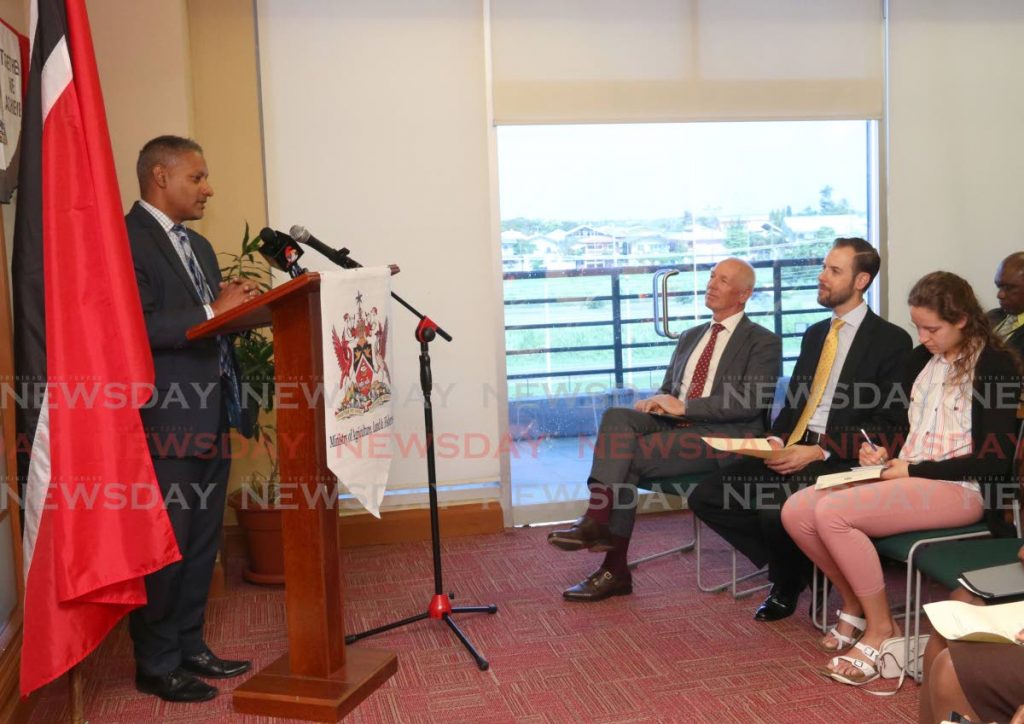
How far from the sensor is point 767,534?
3.71m

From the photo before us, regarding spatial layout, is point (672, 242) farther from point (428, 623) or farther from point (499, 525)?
point (428, 623)

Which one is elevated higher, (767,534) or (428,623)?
(767,534)

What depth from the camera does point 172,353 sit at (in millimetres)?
3121

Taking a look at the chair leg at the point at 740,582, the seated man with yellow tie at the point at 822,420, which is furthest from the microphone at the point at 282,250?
the chair leg at the point at 740,582

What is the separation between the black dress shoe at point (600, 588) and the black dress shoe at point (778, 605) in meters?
0.53

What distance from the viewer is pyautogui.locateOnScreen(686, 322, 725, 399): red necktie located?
169 inches

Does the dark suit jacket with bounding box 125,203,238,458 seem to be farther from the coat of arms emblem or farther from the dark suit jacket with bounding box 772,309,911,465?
the dark suit jacket with bounding box 772,309,911,465

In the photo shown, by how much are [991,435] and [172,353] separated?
2.50 metres

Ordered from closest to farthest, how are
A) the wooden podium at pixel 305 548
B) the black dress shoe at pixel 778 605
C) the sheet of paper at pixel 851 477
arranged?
the wooden podium at pixel 305 548 < the sheet of paper at pixel 851 477 < the black dress shoe at pixel 778 605

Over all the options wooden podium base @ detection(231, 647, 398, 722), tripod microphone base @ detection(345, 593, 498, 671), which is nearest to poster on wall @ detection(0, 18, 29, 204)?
wooden podium base @ detection(231, 647, 398, 722)

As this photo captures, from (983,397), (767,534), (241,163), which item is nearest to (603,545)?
(767,534)

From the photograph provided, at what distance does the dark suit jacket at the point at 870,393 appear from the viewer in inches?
141

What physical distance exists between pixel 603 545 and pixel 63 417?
2.11m

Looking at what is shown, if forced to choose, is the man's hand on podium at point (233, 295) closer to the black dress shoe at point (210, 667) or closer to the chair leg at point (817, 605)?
the black dress shoe at point (210, 667)
